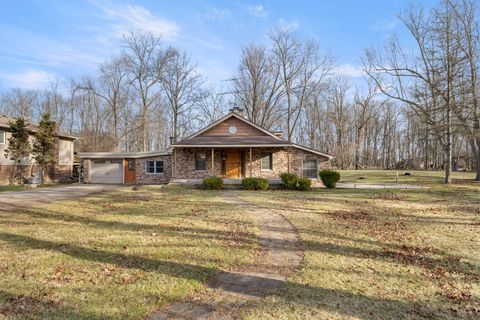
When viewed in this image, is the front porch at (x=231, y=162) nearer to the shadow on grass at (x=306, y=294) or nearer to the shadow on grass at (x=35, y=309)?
the shadow on grass at (x=306, y=294)

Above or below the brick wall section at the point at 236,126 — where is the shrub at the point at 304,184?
below

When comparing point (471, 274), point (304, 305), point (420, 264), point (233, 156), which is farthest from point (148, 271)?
point (233, 156)

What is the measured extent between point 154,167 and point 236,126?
714 cm

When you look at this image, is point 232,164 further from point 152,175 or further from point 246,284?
point 246,284

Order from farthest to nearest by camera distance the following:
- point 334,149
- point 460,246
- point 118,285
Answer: point 334,149
point 460,246
point 118,285

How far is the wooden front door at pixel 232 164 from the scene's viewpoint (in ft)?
71.7

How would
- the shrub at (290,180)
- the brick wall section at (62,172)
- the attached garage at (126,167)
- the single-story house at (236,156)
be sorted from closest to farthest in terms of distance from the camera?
the shrub at (290,180) < the single-story house at (236,156) < the attached garage at (126,167) < the brick wall section at (62,172)

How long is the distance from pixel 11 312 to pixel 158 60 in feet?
126

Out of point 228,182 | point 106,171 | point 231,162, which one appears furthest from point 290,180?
point 106,171

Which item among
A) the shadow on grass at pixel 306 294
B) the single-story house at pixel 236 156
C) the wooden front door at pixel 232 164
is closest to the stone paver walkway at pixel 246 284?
the shadow on grass at pixel 306 294

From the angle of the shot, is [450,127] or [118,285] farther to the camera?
[450,127]

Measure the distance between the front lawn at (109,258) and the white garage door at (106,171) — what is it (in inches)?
593

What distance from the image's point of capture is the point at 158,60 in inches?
1507

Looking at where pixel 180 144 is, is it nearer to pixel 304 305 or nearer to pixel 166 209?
pixel 166 209
